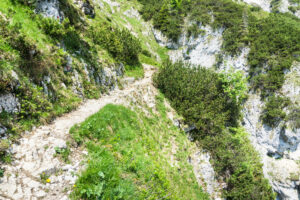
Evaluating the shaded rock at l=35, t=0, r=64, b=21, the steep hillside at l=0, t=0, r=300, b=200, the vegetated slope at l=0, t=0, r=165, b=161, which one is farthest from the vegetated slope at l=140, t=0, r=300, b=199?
the shaded rock at l=35, t=0, r=64, b=21

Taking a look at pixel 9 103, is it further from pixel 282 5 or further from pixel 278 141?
pixel 282 5

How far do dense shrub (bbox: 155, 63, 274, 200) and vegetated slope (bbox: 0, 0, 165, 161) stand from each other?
338 inches

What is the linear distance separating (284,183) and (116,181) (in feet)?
94.2

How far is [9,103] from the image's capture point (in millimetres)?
6039

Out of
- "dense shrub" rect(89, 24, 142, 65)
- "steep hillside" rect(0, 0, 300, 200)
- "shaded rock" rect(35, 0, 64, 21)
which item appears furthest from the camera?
"dense shrub" rect(89, 24, 142, 65)

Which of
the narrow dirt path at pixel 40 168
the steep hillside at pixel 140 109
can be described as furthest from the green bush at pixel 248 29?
the narrow dirt path at pixel 40 168

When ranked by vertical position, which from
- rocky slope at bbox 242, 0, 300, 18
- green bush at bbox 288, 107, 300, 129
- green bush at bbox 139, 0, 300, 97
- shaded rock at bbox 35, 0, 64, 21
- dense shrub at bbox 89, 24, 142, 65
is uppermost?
rocky slope at bbox 242, 0, 300, 18

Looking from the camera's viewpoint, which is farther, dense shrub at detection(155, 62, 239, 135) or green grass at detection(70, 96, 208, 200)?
dense shrub at detection(155, 62, 239, 135)

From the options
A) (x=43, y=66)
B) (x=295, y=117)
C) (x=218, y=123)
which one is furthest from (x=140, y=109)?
(x=295, y=117)

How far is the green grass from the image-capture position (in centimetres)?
520

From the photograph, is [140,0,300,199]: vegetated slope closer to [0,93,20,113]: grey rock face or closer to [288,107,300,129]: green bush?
[288,107,300,129]: green bush

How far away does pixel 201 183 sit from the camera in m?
15.7

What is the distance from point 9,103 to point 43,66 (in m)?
3.29

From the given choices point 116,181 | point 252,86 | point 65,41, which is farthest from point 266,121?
point 65,41
